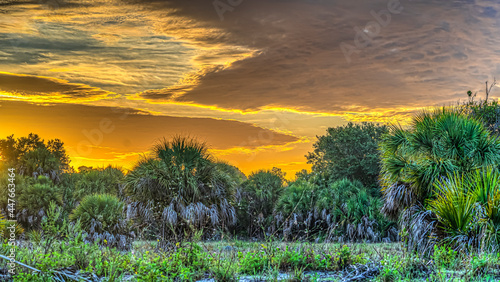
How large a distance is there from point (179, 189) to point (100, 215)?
547cm

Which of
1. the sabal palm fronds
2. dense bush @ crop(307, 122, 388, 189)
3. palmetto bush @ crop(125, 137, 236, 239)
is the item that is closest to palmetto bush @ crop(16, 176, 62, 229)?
palmetto bush @ crop(125, 137, 236, 239)

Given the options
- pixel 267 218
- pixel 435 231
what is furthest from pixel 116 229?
pixel 435 231

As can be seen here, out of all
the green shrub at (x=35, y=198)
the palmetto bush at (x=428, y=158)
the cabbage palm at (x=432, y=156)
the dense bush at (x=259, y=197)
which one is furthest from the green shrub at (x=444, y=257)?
the green shrub at (x=35, y=198)

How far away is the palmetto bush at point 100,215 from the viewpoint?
2431 centimetres

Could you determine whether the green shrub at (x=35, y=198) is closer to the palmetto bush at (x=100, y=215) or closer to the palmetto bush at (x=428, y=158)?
the palmetto bush at (x=100, y=215)

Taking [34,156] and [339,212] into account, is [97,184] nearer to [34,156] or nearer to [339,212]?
[34,156]

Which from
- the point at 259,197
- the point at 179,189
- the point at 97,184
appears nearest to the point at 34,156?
the point at 97,184

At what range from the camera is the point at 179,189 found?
21469 mm

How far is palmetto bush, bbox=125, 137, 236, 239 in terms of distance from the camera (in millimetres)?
20906

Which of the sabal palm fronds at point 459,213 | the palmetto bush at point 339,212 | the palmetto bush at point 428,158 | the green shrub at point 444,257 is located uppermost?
the palmetto bush at point 428,158

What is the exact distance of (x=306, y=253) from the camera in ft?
35.5

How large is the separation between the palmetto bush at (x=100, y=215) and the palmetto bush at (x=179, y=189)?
3.64 meters

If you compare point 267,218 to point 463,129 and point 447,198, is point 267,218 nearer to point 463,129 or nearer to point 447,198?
point 463,129

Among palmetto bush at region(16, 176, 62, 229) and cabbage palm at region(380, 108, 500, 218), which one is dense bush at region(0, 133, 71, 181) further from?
cabbage palm at region(380, 108, 500, 218)
